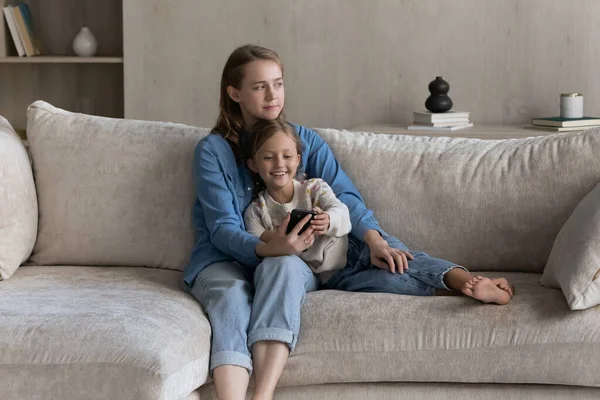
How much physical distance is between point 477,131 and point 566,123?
36 centimetres

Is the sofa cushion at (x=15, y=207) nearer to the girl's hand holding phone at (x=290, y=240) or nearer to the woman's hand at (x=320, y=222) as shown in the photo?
the girl's hand holding phone at (x=290, y=240)

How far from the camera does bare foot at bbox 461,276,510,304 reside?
7.51 feet

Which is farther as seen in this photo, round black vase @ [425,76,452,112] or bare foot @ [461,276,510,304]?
round black vase @ [425,76,452,112]

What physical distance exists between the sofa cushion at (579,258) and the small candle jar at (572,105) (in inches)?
60.4

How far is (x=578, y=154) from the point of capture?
264 cm

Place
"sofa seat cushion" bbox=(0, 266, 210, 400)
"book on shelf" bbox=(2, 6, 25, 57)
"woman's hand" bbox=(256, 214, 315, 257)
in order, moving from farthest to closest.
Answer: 1. "book on shelf" bbox=(2, 6, 25, 57)
2. "woman's hand" bbox=(256, 214, 315, 257)
3. "sofa seat cushion" bbox=(0, 266, 210, 400)

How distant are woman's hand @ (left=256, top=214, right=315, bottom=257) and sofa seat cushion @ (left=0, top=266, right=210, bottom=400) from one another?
0.24 m

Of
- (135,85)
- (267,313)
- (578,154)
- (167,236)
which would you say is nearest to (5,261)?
(167,236)

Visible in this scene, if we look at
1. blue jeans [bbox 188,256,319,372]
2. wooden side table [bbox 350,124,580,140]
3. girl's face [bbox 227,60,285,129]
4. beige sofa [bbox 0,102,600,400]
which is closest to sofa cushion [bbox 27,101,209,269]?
beige sofa [bbox 0,102,600,400]

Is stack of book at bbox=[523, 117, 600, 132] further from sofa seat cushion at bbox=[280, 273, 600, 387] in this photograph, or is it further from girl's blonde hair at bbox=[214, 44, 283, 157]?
sofa seat cushion at bbox=[280, 273, 600, 387]

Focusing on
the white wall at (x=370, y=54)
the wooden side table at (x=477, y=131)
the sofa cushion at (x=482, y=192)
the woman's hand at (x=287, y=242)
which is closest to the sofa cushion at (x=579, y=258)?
the sofa cushion at (x=482, y=192)

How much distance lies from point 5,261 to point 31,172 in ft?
1.02

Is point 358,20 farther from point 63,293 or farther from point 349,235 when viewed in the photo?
point 63,293

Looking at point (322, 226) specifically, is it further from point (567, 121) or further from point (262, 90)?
point (567, 121)
